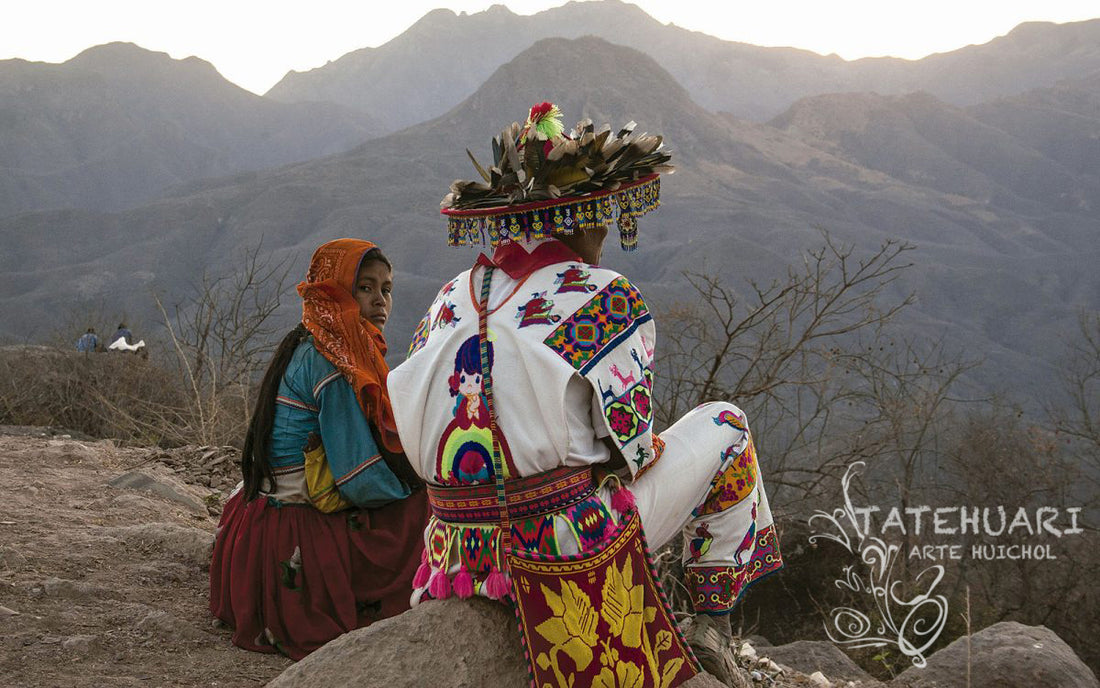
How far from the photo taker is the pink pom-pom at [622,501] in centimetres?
223

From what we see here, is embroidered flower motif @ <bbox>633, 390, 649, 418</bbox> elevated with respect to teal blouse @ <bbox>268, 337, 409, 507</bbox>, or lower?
elevated

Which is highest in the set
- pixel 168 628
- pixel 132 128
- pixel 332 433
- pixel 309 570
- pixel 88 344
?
pixel 132 128

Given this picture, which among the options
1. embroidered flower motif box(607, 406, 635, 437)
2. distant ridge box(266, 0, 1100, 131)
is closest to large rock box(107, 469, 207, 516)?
embroidered flower motif box(607, 406, 635, 437)

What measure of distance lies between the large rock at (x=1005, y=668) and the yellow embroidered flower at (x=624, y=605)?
7.16 feet

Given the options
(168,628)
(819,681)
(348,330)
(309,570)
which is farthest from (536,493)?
(819,681)

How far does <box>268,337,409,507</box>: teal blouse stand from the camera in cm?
319

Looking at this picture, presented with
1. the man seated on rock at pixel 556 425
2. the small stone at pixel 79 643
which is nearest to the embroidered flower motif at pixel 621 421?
the man seated on rock at pixel 556 425

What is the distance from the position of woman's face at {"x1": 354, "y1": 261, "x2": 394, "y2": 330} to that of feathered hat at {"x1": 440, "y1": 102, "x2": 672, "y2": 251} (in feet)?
3.96

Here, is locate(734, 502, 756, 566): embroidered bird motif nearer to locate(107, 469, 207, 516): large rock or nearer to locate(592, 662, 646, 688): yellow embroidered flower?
locate(592, 662, 646, 688): yellow embroidered flower

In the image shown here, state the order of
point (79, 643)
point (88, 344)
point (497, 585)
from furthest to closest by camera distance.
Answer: point (88, 344)
point (79, 643)
point (497, 585)

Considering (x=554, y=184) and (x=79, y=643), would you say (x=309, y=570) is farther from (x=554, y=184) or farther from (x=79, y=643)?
(x=554, y=184)

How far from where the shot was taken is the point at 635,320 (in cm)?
222

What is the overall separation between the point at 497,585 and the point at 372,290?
5.46ft

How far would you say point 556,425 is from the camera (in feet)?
6.93
